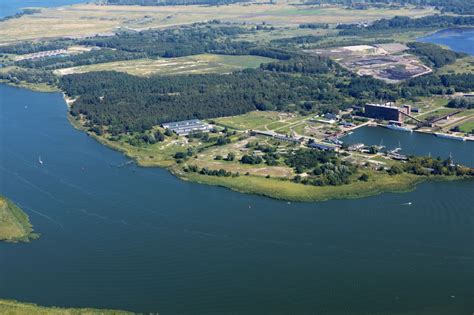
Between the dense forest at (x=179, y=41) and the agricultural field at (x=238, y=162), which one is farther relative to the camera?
the dense forest at (x=179, y=41)

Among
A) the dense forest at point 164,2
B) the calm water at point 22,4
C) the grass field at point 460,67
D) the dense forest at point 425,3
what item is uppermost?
the calm water at point 22,4

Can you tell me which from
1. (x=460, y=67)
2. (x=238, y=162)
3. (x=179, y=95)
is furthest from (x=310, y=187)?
(x=460, y=67)

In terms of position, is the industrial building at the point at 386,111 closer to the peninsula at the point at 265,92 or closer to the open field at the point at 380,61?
the peninsula at the point at 265,92

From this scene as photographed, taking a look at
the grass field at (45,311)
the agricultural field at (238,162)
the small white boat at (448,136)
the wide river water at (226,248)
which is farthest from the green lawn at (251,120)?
the grass field at (45,311)

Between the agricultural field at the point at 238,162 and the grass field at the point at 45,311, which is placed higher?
the agricultural field at the point at 238,162

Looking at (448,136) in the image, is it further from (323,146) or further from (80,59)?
(80,59)

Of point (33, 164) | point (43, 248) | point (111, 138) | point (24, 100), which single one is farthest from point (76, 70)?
point (43, 248)

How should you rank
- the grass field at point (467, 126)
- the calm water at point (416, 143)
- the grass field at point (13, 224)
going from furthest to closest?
the grass field at point (467, 126) → the calm water at point (416, 143) → the grass field at point (13, 224)
